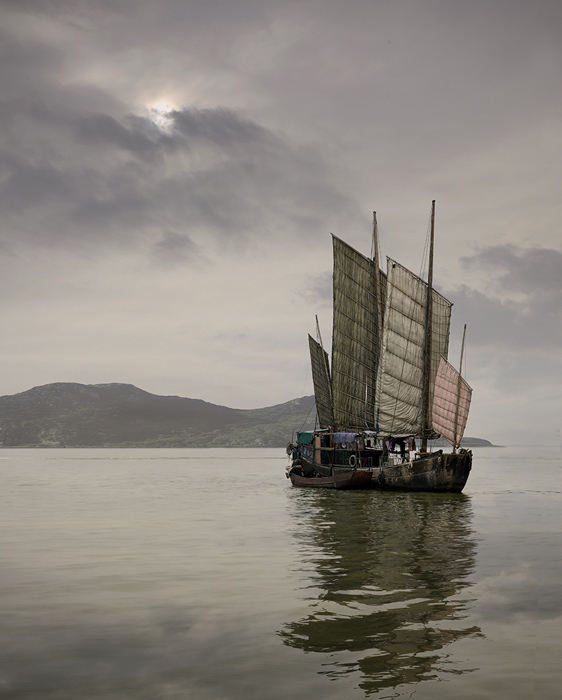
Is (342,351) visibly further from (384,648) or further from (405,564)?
(384,648)

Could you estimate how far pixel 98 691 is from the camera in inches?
384

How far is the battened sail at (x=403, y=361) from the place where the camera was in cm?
6762

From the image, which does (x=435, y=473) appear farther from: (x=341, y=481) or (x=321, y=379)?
(x=321, y=379)

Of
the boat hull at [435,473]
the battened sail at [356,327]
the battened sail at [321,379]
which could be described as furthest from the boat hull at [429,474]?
the battened sail at [321,379]

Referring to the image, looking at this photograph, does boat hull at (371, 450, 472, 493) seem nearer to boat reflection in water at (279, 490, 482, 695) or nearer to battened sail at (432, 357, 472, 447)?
battened sail at (432, 357, 472, 447)

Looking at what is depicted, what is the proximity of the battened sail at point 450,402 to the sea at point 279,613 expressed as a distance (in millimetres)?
31369

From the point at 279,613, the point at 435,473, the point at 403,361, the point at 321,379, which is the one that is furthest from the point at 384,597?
the point at 321,379

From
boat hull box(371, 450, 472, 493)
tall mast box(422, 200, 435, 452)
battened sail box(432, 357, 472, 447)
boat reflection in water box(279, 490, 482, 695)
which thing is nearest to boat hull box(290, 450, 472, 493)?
boat hull box(371, 450, 472, 493)

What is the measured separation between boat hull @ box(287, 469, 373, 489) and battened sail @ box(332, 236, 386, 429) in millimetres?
9885

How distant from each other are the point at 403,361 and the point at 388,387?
117 inches

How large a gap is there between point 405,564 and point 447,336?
179 feet

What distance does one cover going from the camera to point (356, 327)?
7625 centimetres

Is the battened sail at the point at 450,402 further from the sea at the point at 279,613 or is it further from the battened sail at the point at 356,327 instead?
the sea at the point at 279,613

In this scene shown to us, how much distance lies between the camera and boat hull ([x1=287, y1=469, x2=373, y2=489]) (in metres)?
64.0
